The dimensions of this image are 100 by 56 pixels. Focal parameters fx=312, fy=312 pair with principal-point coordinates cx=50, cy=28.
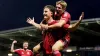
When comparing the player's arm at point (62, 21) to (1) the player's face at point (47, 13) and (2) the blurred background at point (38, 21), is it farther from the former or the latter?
(2) the blurred background at point (38, 21)

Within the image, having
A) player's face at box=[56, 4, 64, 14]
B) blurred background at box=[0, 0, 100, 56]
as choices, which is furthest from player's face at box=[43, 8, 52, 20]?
blurred background at box=[0, 0, 100, 56]

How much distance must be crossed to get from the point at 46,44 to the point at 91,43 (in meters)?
14.2

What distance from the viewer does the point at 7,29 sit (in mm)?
20422

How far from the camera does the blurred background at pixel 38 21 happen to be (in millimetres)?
16938

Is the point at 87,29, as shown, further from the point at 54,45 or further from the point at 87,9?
the point at 54,45

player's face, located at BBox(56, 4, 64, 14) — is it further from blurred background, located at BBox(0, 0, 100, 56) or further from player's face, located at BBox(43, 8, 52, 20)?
blurred background, located at BBox(0, 0, 100, 56)

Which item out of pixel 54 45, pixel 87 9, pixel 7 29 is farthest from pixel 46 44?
pixel 7 29

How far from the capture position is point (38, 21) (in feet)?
60.7

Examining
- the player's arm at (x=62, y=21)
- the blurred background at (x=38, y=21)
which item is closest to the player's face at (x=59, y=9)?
the player's arm at (x=62, y=21)

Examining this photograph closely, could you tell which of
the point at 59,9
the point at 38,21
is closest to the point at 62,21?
the point at 59,9

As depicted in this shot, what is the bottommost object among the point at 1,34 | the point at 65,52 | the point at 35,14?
the point at 65,52

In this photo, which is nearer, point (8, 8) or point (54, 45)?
point (54, 45)

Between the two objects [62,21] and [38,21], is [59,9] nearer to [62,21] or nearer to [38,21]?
[62,21]

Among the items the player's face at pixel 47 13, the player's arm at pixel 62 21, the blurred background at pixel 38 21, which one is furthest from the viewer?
the blurred background at pixel 38 21
